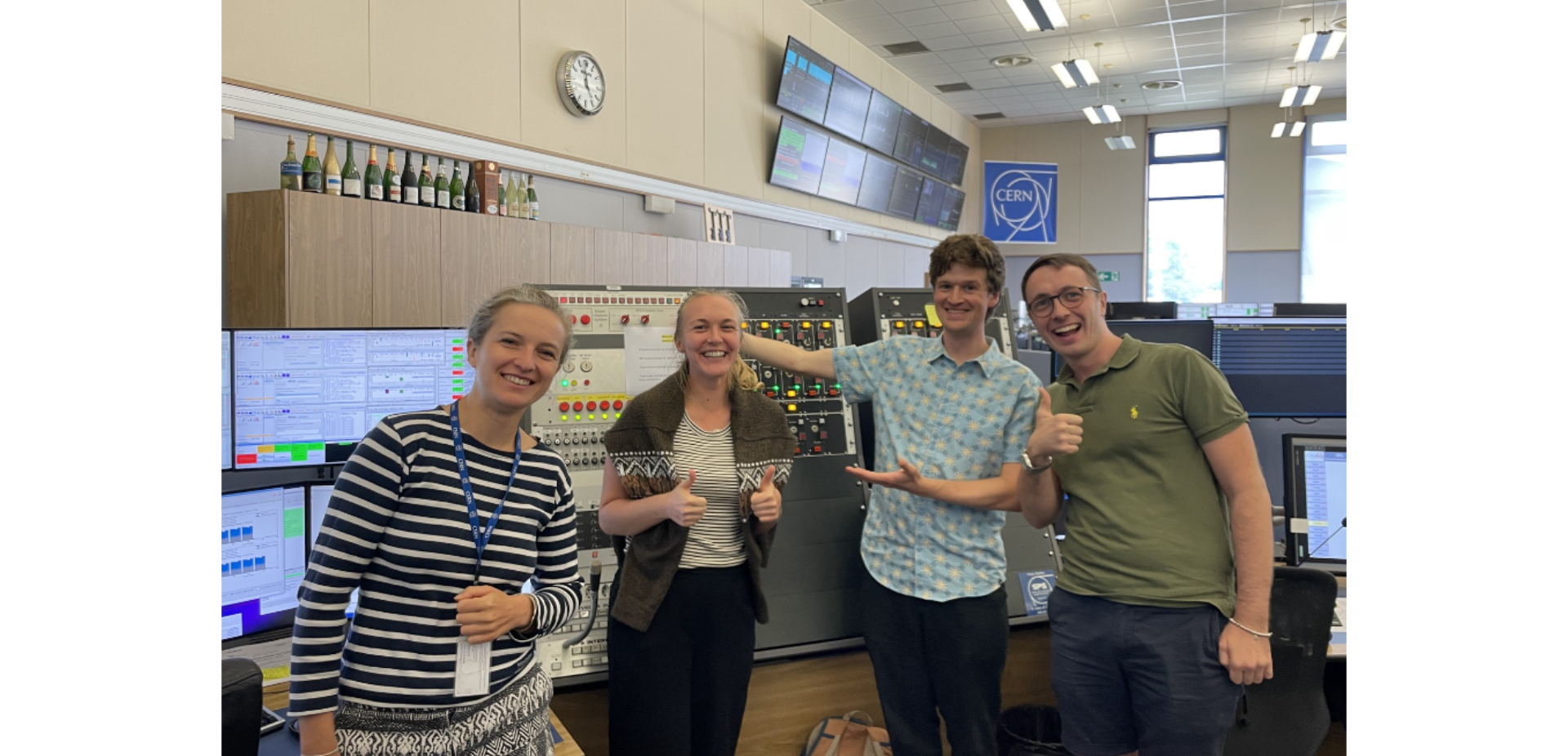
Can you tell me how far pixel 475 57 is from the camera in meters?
4.84

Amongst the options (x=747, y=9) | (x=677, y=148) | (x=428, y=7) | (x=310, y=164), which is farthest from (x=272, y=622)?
(x=747, y=9)

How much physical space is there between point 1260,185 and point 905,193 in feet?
16.3

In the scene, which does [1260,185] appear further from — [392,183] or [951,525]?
[951,525]

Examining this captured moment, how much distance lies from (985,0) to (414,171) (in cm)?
532

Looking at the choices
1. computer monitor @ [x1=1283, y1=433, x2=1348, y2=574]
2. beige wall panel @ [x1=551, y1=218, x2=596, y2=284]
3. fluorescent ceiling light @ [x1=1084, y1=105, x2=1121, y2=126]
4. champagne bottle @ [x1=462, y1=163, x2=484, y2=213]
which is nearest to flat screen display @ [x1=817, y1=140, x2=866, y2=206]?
fluorescent ceiling light @ [x1=1084, y1=105, x2=1121, y2=126]

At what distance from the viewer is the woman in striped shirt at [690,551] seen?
2.00m

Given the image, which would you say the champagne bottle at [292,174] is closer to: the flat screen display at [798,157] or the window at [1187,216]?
the flat screen display at [798,157]

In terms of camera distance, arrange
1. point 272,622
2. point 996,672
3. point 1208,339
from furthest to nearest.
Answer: point 1208,339 < point 996,672 < point 272,622

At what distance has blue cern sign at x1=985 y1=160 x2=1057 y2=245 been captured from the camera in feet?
36.1

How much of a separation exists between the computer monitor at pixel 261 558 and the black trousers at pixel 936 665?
4.14ft

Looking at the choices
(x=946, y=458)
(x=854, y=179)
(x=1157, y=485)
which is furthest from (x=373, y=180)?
(x=854, y=179)

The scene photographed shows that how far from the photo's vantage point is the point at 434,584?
1.43 meters

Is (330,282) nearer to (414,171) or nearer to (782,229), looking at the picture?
(414,171)

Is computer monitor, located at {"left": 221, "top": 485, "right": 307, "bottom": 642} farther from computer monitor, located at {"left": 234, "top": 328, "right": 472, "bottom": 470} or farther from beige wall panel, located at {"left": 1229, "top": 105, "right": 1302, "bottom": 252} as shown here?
beige wall panel, located at {"left": 1229, "top": 105, "right": 1302, "bottom": 252}
